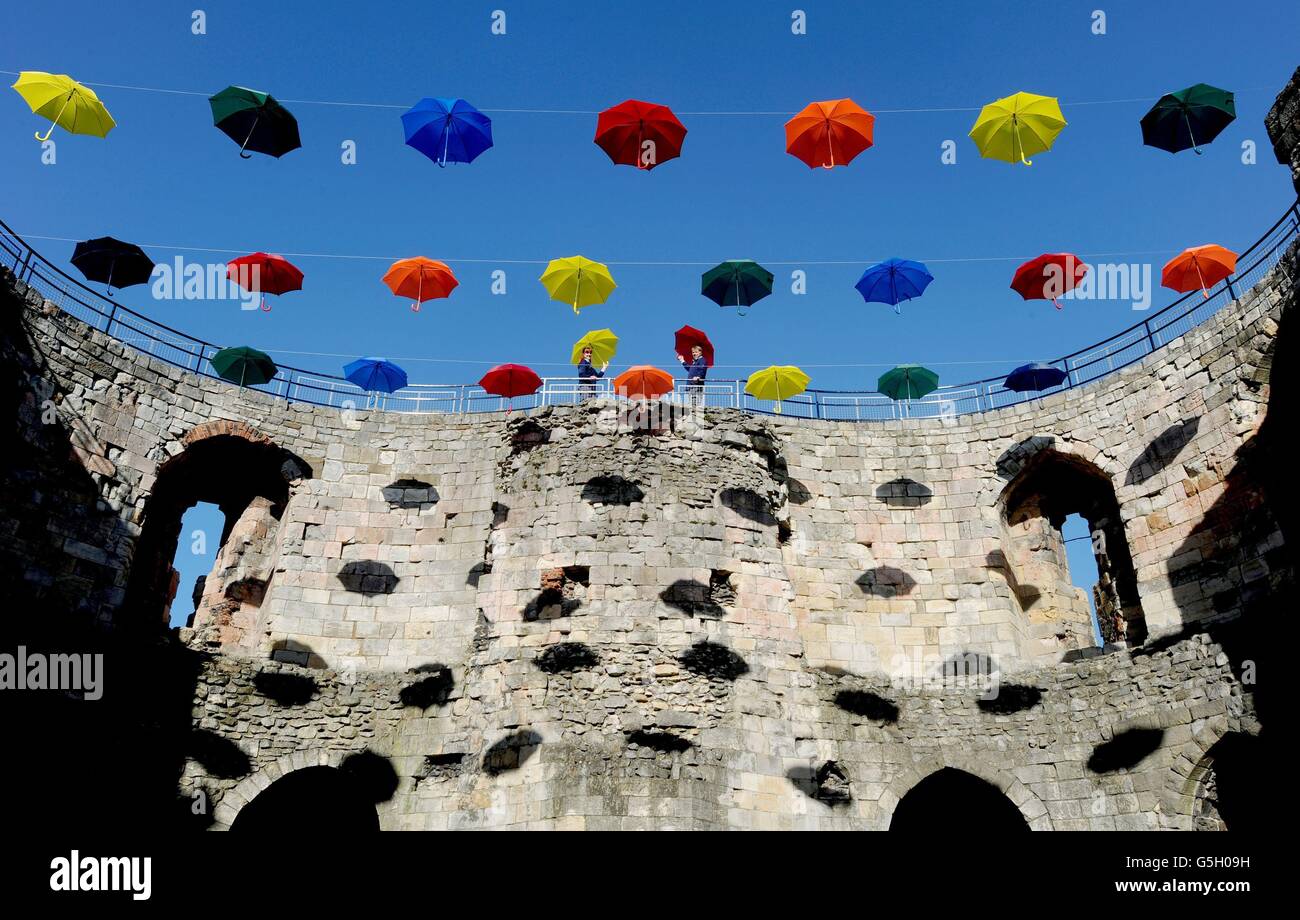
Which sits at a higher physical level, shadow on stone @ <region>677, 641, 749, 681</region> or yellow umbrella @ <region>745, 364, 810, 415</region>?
yellow umbrella @ <region>745, 364, 810, 415</region>

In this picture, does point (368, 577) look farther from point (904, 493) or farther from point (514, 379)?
point (904, 493)

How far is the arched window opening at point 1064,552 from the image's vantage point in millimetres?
20234

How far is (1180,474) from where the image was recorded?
1886 centimetres

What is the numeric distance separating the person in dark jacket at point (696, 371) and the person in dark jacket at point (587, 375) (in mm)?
1755

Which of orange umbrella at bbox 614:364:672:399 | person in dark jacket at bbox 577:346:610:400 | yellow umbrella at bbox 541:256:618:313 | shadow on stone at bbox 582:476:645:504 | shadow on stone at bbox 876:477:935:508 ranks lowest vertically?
shadow on stone at bbox 582:476:645:504

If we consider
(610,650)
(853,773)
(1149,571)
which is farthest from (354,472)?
(1149,571)

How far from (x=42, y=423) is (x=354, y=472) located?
5.65 metres

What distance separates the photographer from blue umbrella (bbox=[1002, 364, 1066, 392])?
→ 21.8 meters

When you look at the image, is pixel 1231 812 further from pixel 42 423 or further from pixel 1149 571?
pixel 42 423

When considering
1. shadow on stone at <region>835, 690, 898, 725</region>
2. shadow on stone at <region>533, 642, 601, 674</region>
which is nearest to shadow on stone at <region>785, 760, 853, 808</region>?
shadow on stone at <region>835, 690, 898, 725</region>

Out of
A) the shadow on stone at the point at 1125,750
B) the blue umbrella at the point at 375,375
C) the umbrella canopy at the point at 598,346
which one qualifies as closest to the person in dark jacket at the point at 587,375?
the umbrella canopy at the point at 598,346

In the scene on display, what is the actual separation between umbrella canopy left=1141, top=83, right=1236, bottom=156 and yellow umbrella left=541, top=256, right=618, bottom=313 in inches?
410

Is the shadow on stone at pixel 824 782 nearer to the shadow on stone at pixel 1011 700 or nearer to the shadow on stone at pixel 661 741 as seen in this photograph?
the shadow on stone at pixel 661 741

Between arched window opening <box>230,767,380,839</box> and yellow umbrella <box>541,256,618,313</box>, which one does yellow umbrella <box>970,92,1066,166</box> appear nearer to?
yellow umbrella <box>541,256,618,313</box>
